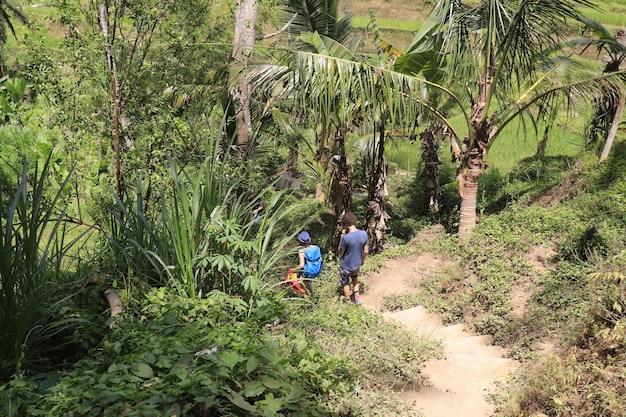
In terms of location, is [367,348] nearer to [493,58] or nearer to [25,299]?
[25,299]

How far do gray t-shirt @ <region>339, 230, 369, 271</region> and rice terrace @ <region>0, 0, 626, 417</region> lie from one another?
0.05ft

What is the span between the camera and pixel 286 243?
11.9 feet

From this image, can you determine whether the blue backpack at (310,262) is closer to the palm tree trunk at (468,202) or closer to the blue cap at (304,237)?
the blue cap at (304,237)

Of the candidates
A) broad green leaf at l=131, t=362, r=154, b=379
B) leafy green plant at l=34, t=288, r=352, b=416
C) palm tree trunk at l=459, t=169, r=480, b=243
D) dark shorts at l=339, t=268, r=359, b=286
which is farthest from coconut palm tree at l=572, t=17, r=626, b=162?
broad green leaf at l=131, t=362, r=154, b=379

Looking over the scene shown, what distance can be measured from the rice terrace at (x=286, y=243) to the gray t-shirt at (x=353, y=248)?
0.05 feet

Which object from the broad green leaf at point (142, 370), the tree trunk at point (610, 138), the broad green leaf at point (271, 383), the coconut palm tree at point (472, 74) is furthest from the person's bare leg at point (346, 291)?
A: the tree trunk at point (610, 138)

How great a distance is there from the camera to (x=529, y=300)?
5266 millimetres

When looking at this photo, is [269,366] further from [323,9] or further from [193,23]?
[323,9]

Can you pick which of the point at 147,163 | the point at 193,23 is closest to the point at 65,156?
the point at 147,163

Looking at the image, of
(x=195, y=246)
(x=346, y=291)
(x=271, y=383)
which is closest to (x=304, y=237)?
(x=346, y=291)

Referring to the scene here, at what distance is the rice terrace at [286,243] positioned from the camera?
2.65m

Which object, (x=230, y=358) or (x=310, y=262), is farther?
(x=310, y=262)

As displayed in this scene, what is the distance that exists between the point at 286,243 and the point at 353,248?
2.11 m

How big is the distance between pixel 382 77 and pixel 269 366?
3.82 m
